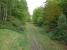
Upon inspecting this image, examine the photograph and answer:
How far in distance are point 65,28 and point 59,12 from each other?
8165 millimetres

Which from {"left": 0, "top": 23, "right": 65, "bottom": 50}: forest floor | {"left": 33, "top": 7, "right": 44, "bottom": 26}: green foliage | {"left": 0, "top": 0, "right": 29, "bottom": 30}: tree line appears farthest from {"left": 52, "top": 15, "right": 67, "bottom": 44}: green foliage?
{"left": 33, "top": 7, "right": 44, "bottom": 26}: green foliage

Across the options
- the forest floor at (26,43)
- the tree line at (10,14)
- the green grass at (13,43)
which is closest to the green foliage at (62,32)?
the forest floor at (26,43)

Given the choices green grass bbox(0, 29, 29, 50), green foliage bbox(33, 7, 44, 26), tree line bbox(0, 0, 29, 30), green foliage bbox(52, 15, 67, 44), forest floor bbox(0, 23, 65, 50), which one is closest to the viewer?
green grass bbox(0, 29, 29, 50)

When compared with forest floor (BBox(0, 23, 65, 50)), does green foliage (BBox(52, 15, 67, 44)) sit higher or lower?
higher

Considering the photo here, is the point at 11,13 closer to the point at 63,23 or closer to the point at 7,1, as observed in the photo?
the point at 7,1

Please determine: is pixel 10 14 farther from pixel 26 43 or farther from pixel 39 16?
pixel 26 43

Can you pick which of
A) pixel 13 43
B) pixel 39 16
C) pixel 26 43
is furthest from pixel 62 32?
pixel 39 16

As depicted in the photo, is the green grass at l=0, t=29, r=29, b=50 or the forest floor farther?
the forest floor

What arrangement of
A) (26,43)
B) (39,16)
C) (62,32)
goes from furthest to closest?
(39,16) → (62,32) → (26,43)

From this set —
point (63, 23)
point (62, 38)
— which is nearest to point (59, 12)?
point (63, 23)

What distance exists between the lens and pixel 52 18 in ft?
105

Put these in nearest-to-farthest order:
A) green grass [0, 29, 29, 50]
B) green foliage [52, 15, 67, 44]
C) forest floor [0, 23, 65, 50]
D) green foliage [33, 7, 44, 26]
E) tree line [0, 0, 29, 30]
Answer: green grass [0, 29, 29, 50] → forest floor [0, 23, 65, 50] → green foliage [52, 15, 67, 44] → tree line [0, 0, 29, 30] → green foliage [33, 7, 44, 26]

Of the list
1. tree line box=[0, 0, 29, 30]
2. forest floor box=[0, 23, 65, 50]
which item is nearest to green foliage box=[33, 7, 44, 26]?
tree line box=[0, 0, 29, 30]

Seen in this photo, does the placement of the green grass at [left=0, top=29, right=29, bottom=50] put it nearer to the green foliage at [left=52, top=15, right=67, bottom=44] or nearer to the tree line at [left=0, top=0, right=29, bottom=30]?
the green foliage at [left=52, top=15, right=67, bottom=44]
